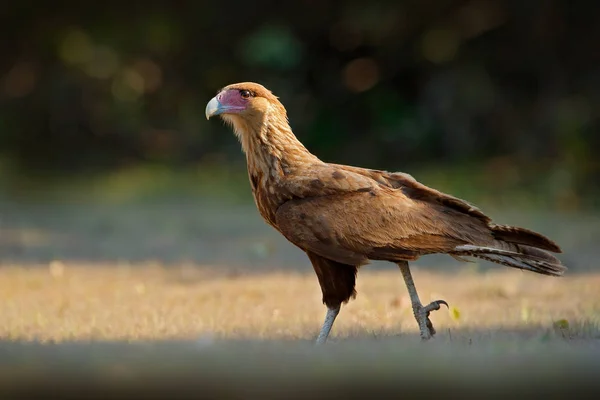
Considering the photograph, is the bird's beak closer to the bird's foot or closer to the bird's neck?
the bird's neck

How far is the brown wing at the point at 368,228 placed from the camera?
476 centimetres

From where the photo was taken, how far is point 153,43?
13.6 metres

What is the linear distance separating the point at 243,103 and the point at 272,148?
33 centimetres

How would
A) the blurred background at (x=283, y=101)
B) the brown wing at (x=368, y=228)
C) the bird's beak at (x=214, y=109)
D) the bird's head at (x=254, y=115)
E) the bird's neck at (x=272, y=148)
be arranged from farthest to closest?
the blurred background at (x=283, y=101), the bird's beak at (x=214, y=109), the bird's head at (x=254, y=115), the bird's neck at (x=272, y=148), the brown wing at (x=368, y=228)

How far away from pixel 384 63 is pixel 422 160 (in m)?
1.59

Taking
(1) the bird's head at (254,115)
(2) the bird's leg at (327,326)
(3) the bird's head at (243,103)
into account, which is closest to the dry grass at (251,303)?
(2) the bird's leg at (327,326)

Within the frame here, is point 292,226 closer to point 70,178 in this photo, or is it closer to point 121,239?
point 121,239

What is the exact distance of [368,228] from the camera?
Answer: 4.80 meters

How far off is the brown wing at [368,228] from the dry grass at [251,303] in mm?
453

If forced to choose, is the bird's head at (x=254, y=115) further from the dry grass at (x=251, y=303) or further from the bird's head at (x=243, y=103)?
the dry grass at (x=251, y=303)

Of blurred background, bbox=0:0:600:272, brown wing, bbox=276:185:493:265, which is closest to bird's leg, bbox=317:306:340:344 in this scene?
brown wing, bbox=276:185:493:265

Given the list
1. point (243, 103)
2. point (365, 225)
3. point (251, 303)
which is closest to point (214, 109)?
point (243, 103)

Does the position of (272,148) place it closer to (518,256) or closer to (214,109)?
(214,109)

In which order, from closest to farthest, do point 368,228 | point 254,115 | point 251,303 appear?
point 368,228 < point 254,115 < point 251,303
